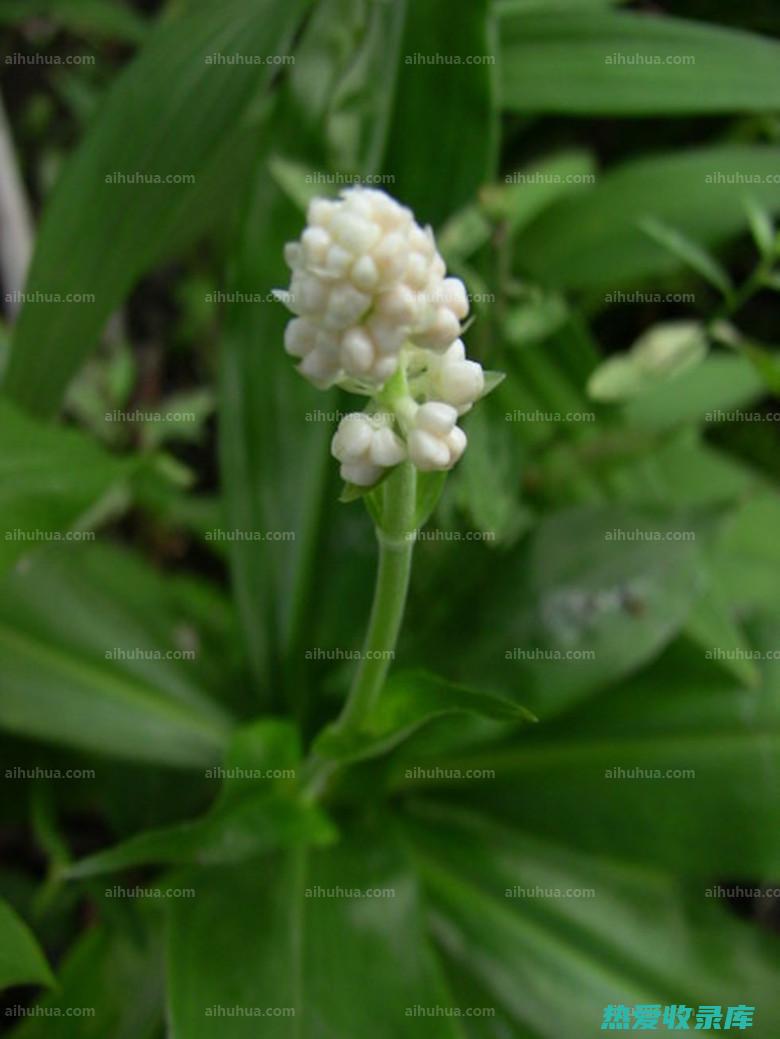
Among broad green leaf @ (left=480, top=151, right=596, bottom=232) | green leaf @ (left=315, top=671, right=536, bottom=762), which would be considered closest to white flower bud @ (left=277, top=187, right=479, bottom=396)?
green leaf @ (left=315, top=671, right=536, bottom=762)

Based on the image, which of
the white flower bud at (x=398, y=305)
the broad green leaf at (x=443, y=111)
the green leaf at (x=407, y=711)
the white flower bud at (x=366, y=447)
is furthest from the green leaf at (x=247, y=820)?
the broad green leaf at (x=443, y=111)

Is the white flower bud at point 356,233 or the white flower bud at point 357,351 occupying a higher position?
the white flower bud at point 356,233

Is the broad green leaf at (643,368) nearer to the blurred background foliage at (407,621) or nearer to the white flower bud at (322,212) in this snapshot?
the blurred background foliage at (407,621)

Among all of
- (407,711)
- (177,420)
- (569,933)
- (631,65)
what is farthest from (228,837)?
(631,65)

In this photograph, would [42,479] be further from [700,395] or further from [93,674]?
[700,395]

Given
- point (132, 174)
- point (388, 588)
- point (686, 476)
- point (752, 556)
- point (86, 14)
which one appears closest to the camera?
point (388, 588)
